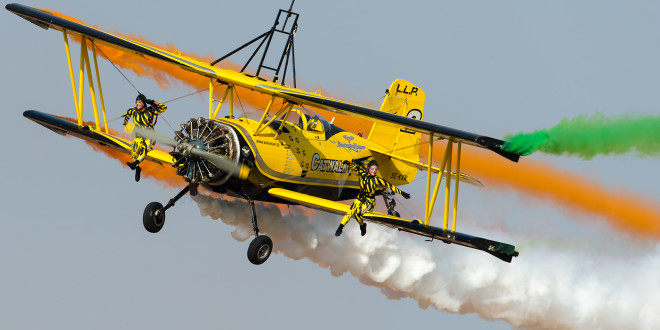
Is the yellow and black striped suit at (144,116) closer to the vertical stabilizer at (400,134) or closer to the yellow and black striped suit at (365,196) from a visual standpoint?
the yellow and black striped suit at (365,196)

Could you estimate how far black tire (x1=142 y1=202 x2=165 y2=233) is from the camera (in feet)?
99.0

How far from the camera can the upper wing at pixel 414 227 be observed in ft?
95.2

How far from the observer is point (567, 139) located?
27.8 metres

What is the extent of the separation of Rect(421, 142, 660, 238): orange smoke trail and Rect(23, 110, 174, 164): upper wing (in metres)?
9.78

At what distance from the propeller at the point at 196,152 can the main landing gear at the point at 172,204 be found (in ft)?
2.62

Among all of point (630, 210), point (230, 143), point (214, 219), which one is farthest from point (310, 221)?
point (630, 210)

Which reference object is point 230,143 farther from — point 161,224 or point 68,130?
point 68,130

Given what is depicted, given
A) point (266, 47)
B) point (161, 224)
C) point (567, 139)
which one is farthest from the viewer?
point (266, 47)

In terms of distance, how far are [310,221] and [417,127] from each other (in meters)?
5.52

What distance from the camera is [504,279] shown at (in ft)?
115

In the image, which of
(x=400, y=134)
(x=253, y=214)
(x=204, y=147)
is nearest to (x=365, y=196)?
(x=253, y=214)

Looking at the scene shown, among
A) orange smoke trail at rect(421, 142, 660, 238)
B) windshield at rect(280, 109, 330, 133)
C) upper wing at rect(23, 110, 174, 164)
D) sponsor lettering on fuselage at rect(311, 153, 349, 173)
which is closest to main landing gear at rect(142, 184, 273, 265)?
upper wing at rect(23, 110, 174, 164)

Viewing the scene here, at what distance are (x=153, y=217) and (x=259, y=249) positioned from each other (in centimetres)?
240

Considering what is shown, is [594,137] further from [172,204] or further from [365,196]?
[172,204]
